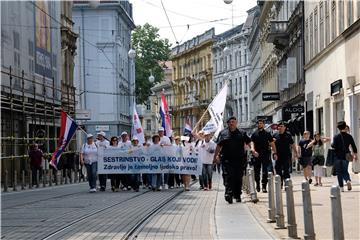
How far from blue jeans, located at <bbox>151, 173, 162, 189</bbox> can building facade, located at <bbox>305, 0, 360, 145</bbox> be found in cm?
734

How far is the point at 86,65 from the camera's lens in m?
68.9

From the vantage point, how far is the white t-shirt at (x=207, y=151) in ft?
75.0

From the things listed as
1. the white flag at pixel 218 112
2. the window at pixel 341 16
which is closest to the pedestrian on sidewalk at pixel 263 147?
the white flag at pixel 218 112

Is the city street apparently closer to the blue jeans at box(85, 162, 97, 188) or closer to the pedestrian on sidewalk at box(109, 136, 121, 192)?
the blue jeans at box(85, 162, 97, 188)

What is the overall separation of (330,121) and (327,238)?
78.8ft

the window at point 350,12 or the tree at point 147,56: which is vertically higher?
the tree at point 147,56

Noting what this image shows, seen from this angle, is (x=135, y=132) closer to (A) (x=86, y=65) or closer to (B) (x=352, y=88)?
(B) (x=352, y=88)

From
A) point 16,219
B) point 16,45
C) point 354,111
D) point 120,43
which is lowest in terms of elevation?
point 16,219

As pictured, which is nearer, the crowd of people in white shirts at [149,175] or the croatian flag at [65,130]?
the crowd of people in white shirts at [149,175]

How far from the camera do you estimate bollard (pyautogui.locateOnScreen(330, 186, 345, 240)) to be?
7.72 meters

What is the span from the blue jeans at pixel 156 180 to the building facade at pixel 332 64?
734 centimetres

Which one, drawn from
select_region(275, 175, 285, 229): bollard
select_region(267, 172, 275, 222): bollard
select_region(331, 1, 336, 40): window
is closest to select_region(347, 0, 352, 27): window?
select_region(331, 1, 336, 40): window

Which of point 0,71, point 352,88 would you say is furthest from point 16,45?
point 352,88

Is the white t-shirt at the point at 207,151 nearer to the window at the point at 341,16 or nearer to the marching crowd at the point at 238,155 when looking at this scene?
the marching crowd at the point at 238,155
